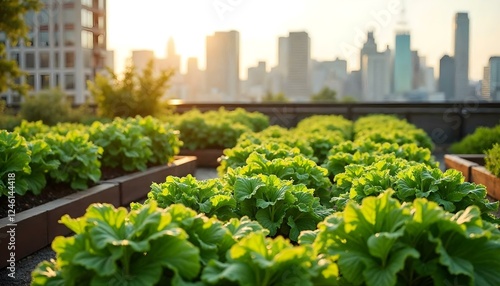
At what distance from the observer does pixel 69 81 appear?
92.0 m

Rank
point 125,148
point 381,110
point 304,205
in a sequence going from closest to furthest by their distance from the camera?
point 304,205 → point 125,148 → point 381,110

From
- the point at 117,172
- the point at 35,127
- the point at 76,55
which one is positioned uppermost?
the point at 76,55

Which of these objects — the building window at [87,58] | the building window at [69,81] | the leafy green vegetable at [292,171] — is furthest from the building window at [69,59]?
the leafy green vegetable at [292,171]

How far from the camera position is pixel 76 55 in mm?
88562

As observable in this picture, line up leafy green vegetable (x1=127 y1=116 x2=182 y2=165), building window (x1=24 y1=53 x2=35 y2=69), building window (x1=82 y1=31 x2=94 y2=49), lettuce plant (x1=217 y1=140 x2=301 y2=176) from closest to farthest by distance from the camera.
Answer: lettuce plant (x1=217 y1=140 x2=301 y2=176) < leafy green vegetable (x1=127 y1=116 x2=182 y2=165) < building window (x1=82 y1=31 x2=94 y2=49) < building window (x1=24 y1=53 x2=35 y2=69)

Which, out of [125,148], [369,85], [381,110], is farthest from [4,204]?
[369,85]

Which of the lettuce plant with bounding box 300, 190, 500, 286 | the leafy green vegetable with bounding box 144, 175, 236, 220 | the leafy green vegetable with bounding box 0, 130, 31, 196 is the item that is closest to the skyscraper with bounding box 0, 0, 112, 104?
the leafy green vegetable with bounding box 0, 130, 31, 196

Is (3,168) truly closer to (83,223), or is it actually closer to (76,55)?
(83,223)

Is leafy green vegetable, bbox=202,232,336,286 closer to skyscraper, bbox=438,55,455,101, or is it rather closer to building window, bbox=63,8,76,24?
skyscraper, bbox=438,55,455,101

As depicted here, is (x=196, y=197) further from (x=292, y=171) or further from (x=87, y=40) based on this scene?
(x=87, y=40)

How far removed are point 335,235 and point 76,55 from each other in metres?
89.7

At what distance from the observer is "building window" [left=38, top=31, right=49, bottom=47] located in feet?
298

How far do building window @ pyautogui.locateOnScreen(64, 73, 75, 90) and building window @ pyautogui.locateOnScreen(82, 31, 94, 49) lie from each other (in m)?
5.30

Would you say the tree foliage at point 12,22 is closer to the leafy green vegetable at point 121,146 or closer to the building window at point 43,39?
the leafy green vegetable at point 121,146
